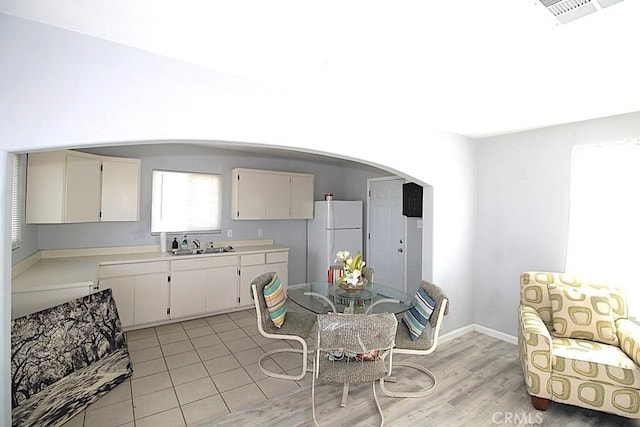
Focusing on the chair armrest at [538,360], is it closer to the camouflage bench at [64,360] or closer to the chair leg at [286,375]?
the chair leg at [286,375]

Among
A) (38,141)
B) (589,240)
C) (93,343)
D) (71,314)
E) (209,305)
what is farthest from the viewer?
(209,305)

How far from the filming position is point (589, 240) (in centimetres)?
303

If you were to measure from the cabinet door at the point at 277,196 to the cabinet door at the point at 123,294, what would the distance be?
2051 millimetres

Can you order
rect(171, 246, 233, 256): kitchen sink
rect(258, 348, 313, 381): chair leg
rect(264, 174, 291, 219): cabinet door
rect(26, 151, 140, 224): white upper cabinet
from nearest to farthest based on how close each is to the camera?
rect(258, 348, 313, 381): chair leg, rect(26, 151, 140, 224): white upper cabinet, rect(171, 246, 233, 256): kitchen sink, rect(264, 174, 291, 219): cabinet door

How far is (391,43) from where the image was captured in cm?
175

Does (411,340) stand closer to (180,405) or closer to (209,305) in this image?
(180,405)

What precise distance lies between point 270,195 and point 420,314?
9.92ft

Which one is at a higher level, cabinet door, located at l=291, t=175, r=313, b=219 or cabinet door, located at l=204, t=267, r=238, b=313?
cabinet door, located at l=291, t=175, r=313, b=219

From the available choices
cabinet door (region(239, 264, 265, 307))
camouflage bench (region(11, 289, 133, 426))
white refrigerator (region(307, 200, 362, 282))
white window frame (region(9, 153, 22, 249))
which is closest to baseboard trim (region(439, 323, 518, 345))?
white refrigerator (region(307, 200, 362, 282))

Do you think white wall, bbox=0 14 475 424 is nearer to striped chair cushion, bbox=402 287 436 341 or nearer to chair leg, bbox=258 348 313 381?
striped chair cushion, bbox=402 287 436 341

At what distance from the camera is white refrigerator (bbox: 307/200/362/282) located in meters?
5.15

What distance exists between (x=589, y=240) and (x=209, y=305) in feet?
14.4

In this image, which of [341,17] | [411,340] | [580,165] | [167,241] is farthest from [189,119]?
[580,165]

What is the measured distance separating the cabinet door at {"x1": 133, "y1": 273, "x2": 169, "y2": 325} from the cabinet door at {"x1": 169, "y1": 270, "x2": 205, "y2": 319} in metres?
0.09
